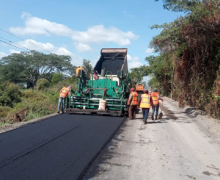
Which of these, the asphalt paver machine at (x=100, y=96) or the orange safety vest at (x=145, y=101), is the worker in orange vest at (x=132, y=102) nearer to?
the asphalt paver machine at (x=100, y=96)

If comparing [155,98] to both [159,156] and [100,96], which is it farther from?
[159,156]

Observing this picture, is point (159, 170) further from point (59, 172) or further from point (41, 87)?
point (41, 87)

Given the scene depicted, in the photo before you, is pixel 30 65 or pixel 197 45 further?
pixel 30 65

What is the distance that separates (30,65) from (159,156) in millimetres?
43249

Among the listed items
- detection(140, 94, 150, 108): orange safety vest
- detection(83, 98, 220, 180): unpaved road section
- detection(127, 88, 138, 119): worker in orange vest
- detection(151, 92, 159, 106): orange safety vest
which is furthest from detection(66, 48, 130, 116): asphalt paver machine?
detection(83, 98, 220, 180): unpaved road section

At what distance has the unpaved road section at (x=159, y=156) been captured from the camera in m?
4.40

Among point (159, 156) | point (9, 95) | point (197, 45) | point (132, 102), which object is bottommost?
point (159, 156)

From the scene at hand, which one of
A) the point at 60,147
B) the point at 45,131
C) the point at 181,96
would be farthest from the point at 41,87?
the point at 60,147

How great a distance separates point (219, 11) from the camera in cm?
1008

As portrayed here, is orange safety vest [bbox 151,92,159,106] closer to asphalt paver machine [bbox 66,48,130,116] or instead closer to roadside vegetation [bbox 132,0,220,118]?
asphalt paver machine [bbox 66,48,130,116]

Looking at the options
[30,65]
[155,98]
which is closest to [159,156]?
[155,98]

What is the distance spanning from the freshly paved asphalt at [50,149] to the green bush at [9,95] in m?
9.72

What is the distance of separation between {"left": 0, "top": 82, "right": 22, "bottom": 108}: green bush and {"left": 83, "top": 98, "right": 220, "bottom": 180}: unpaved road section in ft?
39.4

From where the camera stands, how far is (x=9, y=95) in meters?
18.0
